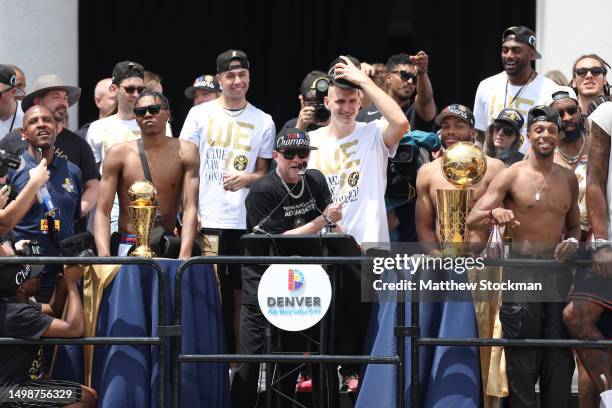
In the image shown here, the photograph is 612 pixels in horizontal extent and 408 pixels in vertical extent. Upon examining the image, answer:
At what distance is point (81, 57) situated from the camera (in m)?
15.0

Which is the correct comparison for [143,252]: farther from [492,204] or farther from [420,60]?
[420,60]

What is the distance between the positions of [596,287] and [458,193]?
96cm

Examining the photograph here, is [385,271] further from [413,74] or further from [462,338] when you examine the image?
[413,74]

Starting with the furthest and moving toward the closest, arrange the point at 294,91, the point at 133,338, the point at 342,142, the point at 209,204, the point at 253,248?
1. the point at 294,91
2. the point at 209,204
3. the point at 342,142
4. the point at 253,248
5. the point at 133,338

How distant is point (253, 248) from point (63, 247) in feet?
3.77

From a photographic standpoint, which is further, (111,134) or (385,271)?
(111,134)

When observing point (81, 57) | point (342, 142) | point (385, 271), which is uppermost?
point (81, 57)

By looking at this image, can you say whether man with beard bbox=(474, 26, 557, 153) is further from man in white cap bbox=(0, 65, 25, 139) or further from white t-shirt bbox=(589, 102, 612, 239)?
man in white cap bbox=(0, 65, 25, 139)

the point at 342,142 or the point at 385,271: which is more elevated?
the point at 342,142

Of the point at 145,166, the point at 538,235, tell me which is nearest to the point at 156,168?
the point at 145,166

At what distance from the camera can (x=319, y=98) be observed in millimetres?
9805

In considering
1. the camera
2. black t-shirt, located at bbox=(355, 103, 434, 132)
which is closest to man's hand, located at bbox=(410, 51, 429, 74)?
black t-shirt, located at bbox=(355, 103, 434, 132)

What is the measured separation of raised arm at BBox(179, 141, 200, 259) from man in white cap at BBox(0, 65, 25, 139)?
64.6 inches

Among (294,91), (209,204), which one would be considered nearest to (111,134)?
(209,204)
